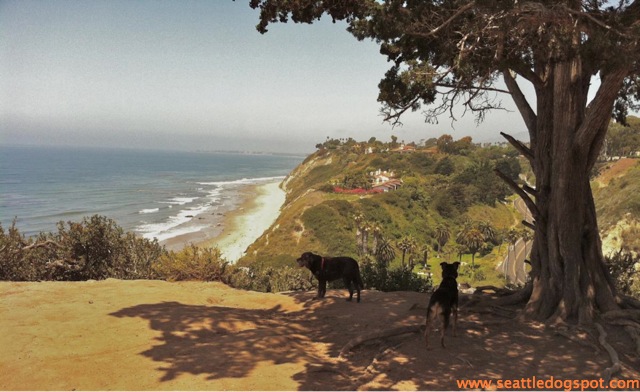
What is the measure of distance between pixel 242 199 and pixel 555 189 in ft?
328

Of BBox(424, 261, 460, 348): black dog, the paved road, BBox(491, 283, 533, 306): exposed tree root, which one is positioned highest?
BBox(424, 261, 460, 348): black dog

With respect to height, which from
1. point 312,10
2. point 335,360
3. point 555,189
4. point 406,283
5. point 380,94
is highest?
point 312,10

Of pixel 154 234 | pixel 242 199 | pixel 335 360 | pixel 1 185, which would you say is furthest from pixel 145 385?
pixel 1 185

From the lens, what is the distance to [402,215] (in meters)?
75.6

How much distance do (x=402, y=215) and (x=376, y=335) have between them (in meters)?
71.4

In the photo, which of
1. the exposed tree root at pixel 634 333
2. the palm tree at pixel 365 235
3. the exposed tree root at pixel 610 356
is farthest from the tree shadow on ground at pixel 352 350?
the palm tree at pixel 365 235

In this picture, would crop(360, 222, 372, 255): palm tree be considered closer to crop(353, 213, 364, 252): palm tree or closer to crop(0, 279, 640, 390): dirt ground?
crop(353, 213, 364, 252): palm tree

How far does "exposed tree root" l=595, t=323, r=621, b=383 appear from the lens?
4.90m

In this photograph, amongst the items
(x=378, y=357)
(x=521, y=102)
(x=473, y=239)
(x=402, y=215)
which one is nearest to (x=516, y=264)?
(x=473, y=239)

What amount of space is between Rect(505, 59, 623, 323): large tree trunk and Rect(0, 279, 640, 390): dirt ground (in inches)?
29.2

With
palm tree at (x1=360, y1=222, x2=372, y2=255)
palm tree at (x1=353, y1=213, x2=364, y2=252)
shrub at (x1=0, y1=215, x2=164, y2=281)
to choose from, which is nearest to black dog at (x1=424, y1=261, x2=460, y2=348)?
shrub at (x1=0, y1=215, x2=164, y2=281)

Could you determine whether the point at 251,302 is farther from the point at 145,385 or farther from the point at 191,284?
the point at 145,385

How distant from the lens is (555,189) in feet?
24.7

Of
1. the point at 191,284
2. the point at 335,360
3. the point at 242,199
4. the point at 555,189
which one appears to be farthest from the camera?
the point at 242,199
